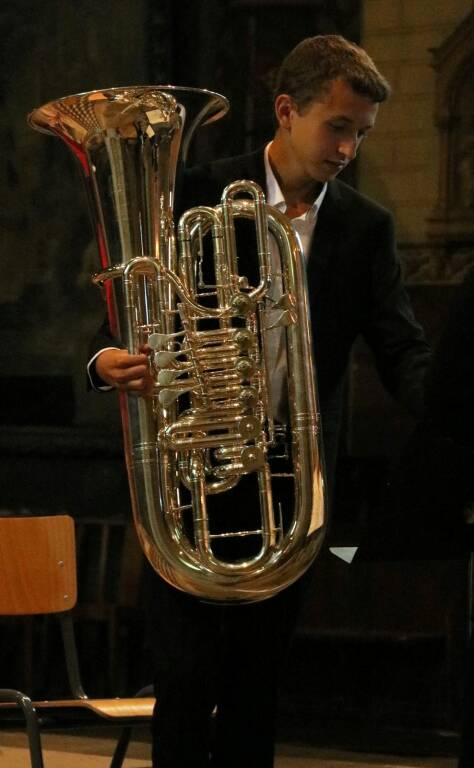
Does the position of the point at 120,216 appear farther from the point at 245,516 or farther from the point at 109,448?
the point at 109,448

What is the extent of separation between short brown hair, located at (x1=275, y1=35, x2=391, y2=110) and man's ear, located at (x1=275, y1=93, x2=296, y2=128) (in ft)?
0.04

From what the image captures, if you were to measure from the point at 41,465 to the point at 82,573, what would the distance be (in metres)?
0.42

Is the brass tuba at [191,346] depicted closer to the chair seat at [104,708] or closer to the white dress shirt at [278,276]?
the white dress shirt at [278,276]

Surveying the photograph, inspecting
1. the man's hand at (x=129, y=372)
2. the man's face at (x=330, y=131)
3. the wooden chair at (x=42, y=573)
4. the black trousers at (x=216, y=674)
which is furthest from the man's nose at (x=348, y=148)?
the wooden chair at (x=42, y=573)

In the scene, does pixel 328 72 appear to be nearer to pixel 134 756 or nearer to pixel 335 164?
pixel 335 164

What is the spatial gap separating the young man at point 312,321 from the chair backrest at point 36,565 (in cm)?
84

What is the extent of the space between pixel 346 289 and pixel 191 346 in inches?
17.8

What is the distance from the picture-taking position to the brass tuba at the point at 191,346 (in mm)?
2205

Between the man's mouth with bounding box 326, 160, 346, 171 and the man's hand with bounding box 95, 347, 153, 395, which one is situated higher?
the man's mouth with bounding box 326, 160, 346, 171

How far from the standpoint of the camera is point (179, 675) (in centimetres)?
228

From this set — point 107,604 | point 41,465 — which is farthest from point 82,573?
point 41,465

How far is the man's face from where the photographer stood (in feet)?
7.90

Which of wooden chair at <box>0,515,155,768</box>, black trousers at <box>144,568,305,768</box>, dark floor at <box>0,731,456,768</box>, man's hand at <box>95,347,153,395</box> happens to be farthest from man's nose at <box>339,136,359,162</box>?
dark floor at <box>0,731,456,768</box>

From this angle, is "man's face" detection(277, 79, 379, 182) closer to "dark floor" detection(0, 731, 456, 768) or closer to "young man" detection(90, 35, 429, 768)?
"young man" detection(90, 35, 429, 768)
